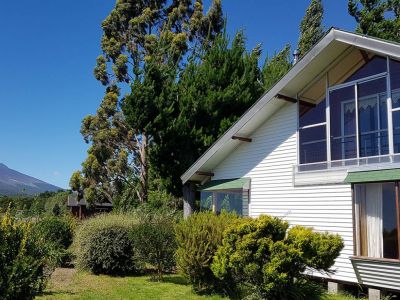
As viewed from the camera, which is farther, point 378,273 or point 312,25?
point 312,25

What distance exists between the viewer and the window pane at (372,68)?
1151cm

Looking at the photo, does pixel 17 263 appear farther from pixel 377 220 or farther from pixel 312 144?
pixel 312 144

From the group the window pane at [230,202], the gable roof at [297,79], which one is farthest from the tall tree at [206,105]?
the window pane at [230,202]

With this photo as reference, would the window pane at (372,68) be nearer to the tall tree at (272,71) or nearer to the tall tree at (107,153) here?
the tall tree at (272,71)

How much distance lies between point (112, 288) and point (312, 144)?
7325mm

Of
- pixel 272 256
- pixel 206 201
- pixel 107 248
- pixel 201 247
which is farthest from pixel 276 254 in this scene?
pixel 206 201

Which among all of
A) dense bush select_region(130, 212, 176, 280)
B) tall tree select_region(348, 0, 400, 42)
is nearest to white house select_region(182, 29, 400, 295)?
dense bush select_region(130, 212, 176, 280)

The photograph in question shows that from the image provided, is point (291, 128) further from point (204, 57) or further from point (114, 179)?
point (114, 179)

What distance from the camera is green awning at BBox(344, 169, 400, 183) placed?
10.2 m

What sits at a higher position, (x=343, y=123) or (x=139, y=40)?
(x=139, y=40)

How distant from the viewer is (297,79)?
13.2m

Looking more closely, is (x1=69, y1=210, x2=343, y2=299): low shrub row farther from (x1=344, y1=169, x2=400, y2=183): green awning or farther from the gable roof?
the gable roof

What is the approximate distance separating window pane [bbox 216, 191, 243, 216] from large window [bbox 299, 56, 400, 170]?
3.70m

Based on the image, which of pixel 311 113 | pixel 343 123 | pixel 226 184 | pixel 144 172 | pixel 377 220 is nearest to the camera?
pixel 377 220
